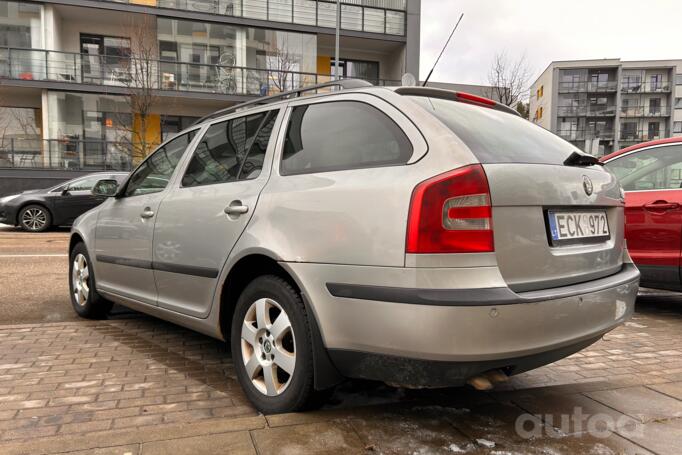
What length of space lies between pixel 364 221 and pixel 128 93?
19965 millimetres

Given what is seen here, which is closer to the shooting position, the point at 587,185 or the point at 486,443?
the point at 486,443

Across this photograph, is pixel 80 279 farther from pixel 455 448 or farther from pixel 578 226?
pixel 578 226

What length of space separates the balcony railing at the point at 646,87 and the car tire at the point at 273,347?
80661 mm

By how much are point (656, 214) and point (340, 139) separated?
11.8 ft

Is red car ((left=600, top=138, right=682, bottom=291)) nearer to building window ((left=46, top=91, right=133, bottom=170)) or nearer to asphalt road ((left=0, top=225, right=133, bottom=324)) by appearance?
asphalt road ((left=0, top=225, right=133, bottom=324))

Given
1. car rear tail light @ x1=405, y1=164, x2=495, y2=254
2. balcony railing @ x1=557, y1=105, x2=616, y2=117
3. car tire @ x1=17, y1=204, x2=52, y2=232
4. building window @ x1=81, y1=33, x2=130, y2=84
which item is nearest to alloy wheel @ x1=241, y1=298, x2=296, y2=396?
car rear tail light @ x1=405, y1=164, x2=495, y2=254

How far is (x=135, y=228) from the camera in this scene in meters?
3.99

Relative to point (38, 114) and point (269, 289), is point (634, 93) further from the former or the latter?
point (269, 289)

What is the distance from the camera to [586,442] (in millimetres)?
2414

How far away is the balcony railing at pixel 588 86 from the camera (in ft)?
223

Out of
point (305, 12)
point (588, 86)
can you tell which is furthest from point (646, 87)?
point (305, 12)

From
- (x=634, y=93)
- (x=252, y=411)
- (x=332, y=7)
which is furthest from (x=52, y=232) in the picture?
(x=634, y=93)

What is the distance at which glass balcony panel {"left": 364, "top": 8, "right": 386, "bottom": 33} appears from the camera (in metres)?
22.6

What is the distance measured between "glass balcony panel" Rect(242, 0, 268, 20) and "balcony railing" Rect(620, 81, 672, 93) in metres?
64.9
